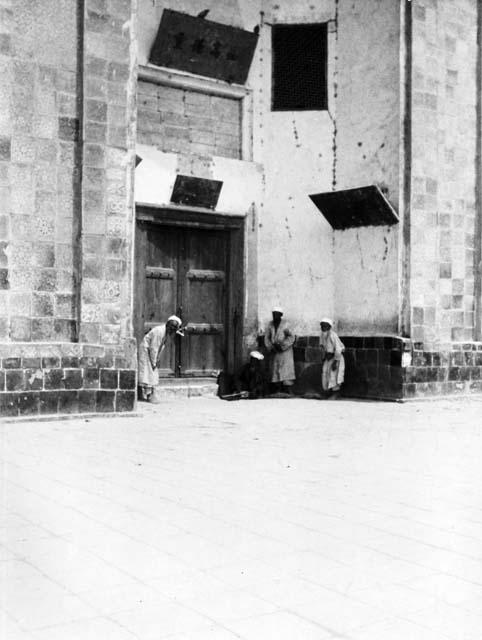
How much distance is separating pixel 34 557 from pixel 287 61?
10232 mm

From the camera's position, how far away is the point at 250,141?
485 inches

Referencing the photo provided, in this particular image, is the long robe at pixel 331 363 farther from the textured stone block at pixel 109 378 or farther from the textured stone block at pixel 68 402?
the textured stone block at pixel 68 402

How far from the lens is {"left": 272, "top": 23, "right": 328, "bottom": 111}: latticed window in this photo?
1252 centimetres

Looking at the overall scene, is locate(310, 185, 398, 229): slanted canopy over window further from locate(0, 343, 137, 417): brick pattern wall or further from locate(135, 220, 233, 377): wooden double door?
locate(0, 343, 137, 417): brick pattern wall

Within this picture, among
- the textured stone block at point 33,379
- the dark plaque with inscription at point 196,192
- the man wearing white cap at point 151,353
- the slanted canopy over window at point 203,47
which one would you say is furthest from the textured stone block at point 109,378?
the slanted canopy over window at point 203,47

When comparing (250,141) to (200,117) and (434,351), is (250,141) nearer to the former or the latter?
(200,117)

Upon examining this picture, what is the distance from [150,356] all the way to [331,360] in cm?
264

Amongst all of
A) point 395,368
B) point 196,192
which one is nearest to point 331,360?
point 395,368

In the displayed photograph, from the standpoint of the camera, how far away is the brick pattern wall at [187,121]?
1140cm

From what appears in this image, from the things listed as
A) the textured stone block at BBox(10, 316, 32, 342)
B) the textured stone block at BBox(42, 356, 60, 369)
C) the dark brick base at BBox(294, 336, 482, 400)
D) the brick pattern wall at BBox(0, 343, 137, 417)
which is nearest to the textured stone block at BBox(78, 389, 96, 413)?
the brick pattern wall at BBox(0, 343, 137, 417)

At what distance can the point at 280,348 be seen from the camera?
40.0 ft

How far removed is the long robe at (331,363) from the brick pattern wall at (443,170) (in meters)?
1.06

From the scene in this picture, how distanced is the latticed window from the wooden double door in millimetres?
2211

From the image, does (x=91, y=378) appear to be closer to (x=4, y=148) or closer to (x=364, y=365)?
(x=4, y=148)
